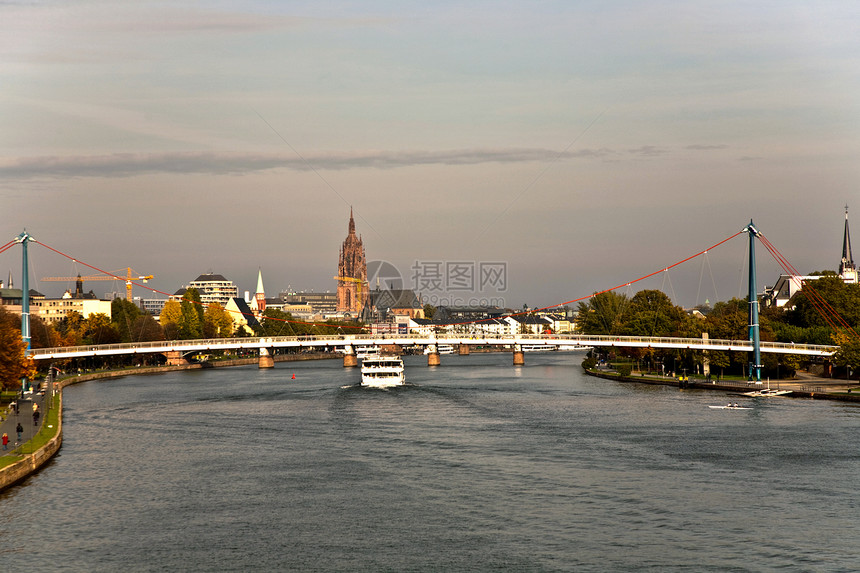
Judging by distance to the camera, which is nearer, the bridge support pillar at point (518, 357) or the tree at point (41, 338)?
the tree at point (41, 338)

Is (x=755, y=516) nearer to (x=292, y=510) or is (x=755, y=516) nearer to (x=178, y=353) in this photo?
(x=292, y=510)

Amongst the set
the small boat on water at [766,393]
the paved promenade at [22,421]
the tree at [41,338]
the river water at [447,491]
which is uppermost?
the tree at [41,338]

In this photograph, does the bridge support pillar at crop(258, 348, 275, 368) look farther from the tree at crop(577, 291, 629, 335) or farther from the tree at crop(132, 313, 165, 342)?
the tree at crop(577, 291, 629, 335)

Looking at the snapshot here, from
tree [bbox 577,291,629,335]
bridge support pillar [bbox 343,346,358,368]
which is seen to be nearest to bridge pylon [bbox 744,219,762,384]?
tree [bbox 577,291,629,335]

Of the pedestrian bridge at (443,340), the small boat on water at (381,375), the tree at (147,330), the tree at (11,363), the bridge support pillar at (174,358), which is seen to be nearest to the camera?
the tree at (11,363)

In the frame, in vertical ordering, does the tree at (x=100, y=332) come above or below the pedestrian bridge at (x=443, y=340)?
above

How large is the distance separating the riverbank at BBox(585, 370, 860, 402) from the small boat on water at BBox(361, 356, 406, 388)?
2170 centimetres

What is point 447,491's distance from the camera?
3991 cm

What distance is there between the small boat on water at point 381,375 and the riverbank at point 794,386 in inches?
855

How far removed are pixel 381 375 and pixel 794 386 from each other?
36.8m

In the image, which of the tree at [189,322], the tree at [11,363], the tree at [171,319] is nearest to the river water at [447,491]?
the tree at [11,363]

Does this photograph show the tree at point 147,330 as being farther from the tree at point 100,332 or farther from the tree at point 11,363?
the tree at point 11,363

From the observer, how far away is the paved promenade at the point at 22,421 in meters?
47.5

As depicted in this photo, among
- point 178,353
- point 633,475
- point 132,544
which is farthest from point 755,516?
point 178,353
